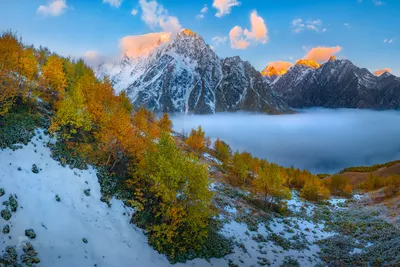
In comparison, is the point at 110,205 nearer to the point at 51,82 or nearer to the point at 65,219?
the point at 65,219

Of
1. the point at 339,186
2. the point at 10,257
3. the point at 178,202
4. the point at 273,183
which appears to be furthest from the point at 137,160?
the point at 339,186

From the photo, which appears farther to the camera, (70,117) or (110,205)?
(70,117)

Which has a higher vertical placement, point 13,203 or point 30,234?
point 13,203

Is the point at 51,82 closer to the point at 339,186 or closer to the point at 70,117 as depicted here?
the point at 70,117

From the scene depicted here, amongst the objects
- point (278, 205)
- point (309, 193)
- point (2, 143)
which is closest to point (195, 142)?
point (309, 193)

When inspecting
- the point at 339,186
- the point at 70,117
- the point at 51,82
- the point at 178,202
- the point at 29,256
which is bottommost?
the point at 339,186

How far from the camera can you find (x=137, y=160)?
35.1 m

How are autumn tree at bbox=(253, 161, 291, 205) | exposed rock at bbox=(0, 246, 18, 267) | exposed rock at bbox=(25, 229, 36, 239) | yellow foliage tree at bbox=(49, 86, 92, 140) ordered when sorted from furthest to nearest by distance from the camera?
1. autumn tree at bbox=(253, 161, 291, 205)
2. yellow foliage tree at bbox=(49, 86, 92, 140)
3. exposed rock at bbox=(25, 229, 36, 239)
4. exposed rock at bbox=(0, 246, 18, 267)

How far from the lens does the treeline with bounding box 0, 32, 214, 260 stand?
2583cm

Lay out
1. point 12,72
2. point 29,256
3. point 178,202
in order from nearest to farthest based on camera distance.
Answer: point 29,256
point 178,202
point 12,72

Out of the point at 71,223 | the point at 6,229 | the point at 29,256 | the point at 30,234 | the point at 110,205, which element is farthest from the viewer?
the point at 110,205

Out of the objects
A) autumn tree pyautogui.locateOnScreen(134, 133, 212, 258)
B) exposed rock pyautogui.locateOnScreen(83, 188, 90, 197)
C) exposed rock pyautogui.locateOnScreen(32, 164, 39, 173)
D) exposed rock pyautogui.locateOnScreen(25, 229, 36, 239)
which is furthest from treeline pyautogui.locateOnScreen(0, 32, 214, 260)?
exposed rock pyautogui.locateOnScreen(25, 229, 36, 239)

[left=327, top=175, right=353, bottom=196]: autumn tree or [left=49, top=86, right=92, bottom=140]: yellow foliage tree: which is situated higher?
[left=49, top=86, right=92, bottom=140]: yellow foliage tree

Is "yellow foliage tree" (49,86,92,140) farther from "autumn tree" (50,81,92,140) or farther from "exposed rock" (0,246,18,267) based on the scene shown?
"exposed rock" (0,246,18,267)
